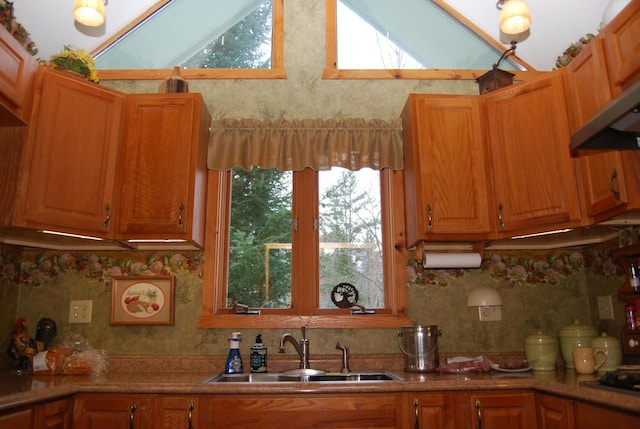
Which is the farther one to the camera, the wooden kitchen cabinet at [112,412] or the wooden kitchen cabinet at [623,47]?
the wooden kitchen cabinet at [112,412]

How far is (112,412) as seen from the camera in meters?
2.13

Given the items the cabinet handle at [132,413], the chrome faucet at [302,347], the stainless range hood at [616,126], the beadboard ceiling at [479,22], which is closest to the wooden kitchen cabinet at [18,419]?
the cabinet handle at [132,413]

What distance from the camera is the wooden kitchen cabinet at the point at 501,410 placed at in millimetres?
2143

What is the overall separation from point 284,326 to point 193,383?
2.33 ft

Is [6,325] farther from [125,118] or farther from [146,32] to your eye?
[146,32]

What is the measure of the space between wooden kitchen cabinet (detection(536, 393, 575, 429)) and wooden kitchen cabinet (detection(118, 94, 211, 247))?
5.88 ft

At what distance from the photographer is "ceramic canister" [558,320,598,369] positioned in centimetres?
255

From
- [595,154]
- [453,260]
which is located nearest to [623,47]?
[595,154]

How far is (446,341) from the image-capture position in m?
2.81

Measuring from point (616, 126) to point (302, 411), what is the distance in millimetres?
1628

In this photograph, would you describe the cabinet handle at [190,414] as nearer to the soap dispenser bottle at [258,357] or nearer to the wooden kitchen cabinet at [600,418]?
the soap dispenser bottle at [258,357]

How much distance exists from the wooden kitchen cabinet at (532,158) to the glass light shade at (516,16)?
0.98 ft

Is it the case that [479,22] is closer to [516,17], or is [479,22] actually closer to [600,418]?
[516,17]

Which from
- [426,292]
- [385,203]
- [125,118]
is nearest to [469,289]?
[426,292]
